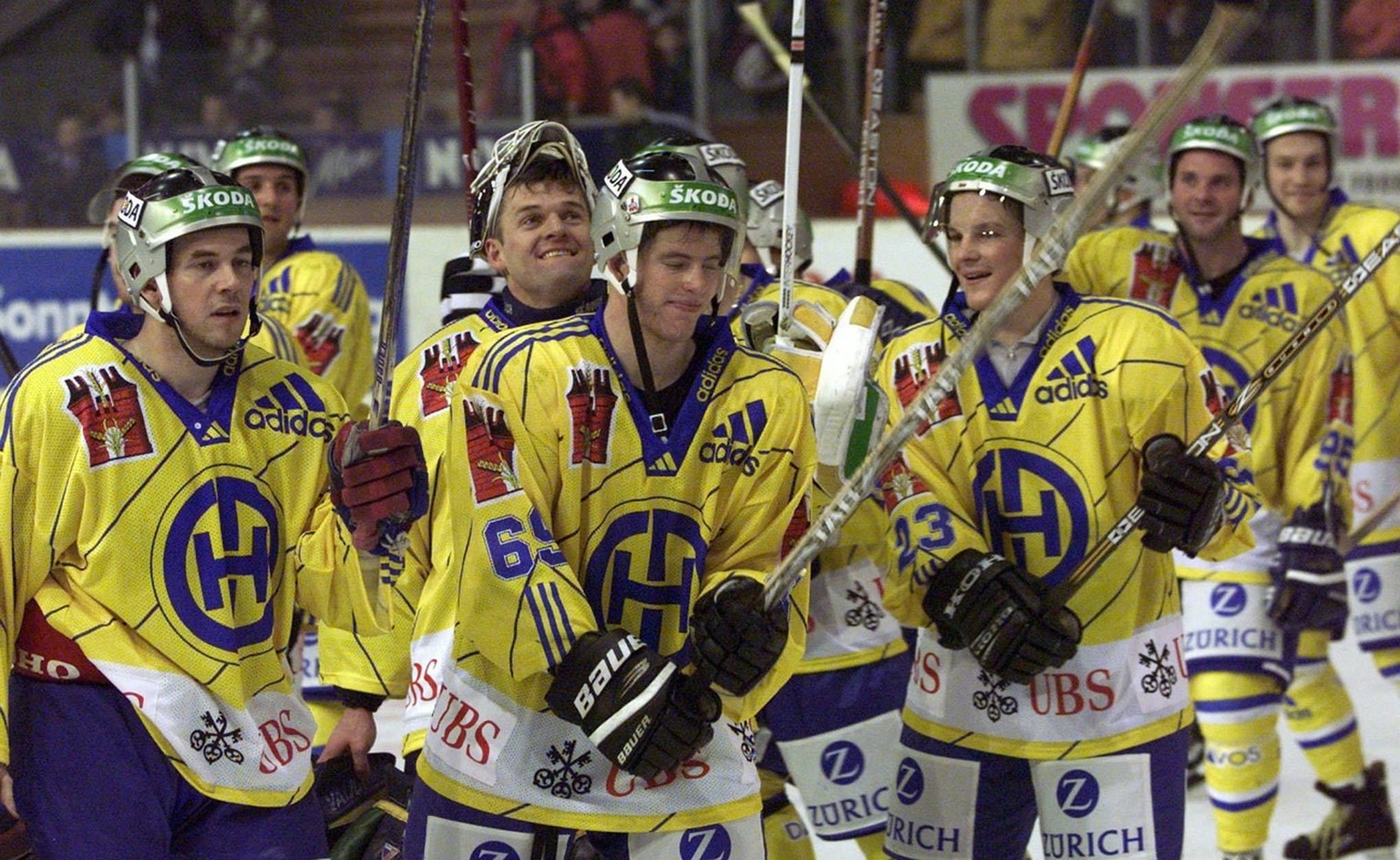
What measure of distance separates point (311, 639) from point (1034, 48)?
5.41 meters

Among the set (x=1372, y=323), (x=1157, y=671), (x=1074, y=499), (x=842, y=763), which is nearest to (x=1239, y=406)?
(x=1074, y=499)

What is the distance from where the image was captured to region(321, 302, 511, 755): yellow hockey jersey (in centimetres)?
336

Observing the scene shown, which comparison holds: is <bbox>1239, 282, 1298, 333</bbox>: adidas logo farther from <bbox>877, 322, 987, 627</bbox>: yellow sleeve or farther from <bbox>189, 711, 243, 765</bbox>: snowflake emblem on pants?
<bbox>189, 711, 243, 765</bbox>: snowflake emblem on pants

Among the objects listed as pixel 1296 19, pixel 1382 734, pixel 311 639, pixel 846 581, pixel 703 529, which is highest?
pixel 1296 19

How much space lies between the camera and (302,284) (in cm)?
478

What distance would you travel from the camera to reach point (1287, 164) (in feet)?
17.3

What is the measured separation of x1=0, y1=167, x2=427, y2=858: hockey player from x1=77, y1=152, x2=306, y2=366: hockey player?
0.14 meters

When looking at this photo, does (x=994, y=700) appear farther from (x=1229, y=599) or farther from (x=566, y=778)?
(x=1229, y=599)

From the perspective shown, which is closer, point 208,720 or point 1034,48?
point 208,720

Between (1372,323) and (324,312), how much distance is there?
256cm

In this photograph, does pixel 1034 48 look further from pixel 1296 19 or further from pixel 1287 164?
pixel 1287 164

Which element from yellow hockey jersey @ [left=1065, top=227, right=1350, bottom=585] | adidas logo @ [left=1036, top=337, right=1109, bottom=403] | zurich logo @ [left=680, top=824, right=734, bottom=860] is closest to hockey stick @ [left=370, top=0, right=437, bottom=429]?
zurich logo @ [left=680, top=824, right=734, bottom=860]

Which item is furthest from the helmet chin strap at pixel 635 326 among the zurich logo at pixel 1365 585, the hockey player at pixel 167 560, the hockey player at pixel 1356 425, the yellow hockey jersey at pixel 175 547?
the zurich logo at pixel 1365 585

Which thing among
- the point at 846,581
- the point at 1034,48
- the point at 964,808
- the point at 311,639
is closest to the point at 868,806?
the point at 846,581
